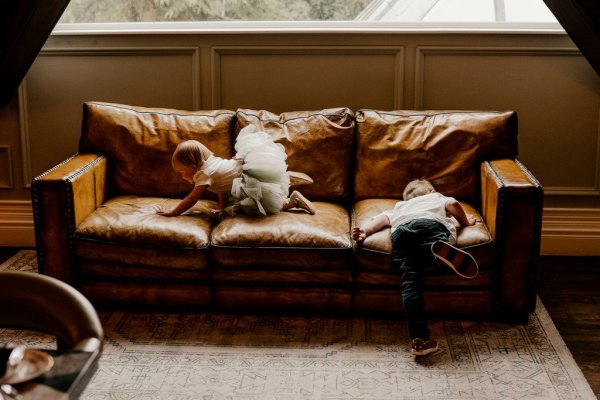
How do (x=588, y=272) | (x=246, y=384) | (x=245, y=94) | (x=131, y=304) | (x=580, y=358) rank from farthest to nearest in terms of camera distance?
(x=245, y=94)
(x=588, y=272)
(x=131, y=304)
(x=580, y=358)
(x=246, y=384)

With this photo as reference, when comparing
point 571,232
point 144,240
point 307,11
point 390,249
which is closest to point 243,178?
point 144,240

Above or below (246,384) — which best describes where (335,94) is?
above

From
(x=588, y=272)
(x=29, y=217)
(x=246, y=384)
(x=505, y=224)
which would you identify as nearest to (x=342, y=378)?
(x=246, y=384)

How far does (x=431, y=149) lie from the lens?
11.8ft

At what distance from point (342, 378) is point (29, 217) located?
236 centimetres

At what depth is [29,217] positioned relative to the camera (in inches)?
168

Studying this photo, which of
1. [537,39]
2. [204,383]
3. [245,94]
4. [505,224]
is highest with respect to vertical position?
[537,39]

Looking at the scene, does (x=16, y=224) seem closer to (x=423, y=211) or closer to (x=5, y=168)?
(x=5, y=168)

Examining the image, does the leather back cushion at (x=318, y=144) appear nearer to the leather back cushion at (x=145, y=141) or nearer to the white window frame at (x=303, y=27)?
the leather back cushion at (x=145, y=141)

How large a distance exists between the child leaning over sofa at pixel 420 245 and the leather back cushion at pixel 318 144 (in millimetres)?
516

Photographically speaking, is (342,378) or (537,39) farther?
(537,39)

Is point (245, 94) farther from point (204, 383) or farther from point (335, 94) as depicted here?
point (204, 383)

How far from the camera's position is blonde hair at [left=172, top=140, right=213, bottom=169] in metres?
3.35

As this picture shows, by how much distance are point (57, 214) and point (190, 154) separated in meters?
0.63
